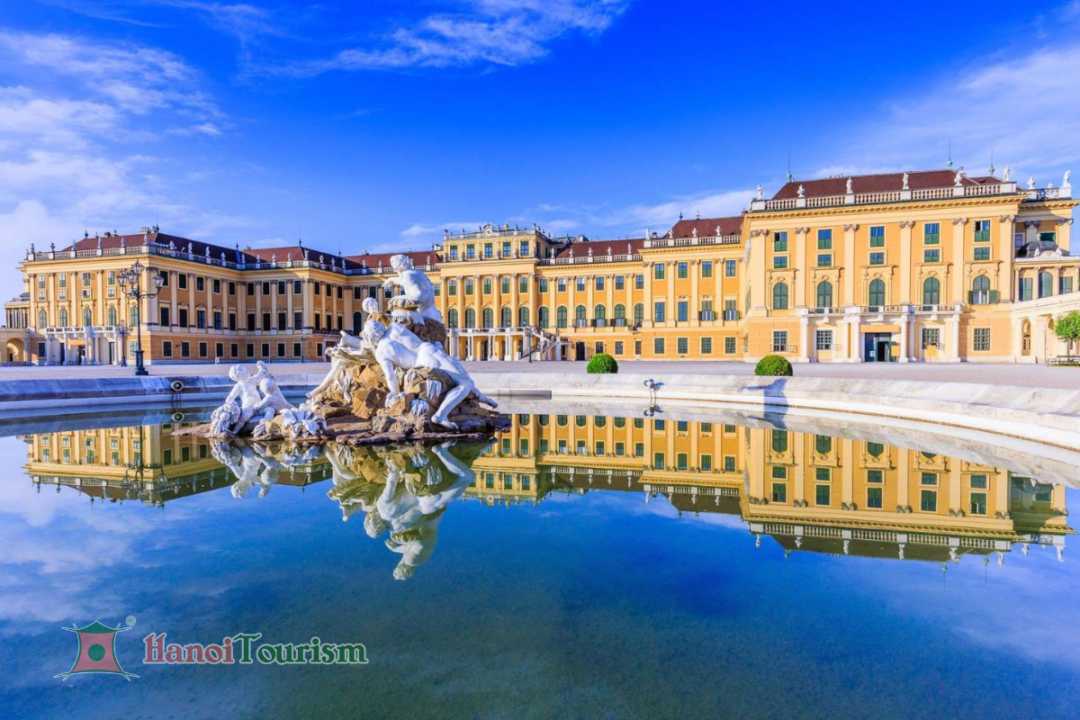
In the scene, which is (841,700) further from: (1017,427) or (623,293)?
(623,293)

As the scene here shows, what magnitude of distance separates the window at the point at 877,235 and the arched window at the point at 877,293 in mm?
2576

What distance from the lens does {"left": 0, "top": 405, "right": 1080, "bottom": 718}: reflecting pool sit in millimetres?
3115

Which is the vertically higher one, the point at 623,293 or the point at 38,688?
the point at 623,293

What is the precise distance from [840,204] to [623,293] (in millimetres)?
21606

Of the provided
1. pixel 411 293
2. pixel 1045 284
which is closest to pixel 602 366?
pixel 411 293

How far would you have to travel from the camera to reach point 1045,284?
1543 inches

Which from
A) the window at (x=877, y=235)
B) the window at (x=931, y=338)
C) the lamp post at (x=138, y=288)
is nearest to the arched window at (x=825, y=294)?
the window at (x=877, y=235)

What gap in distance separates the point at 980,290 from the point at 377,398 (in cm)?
4400

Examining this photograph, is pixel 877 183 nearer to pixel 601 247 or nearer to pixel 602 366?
pixel 601 247

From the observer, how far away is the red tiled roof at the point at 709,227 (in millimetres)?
55281

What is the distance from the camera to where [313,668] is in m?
3.37

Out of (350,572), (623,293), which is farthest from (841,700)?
(623,293)

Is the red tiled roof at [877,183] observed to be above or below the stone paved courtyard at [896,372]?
above
